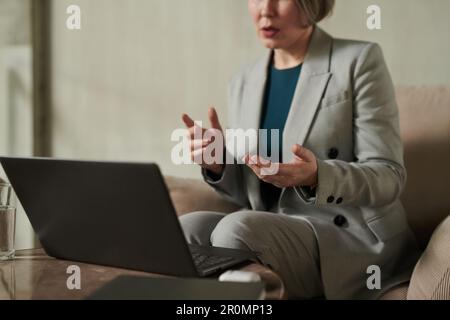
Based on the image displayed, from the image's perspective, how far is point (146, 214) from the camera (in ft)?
2.63

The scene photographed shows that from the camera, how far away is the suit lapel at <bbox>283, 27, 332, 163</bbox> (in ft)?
4.47

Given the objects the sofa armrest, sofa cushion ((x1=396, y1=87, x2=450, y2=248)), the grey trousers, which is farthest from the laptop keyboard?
sofa cushion ((x1=396, y1=87, x2=450, y2=248))

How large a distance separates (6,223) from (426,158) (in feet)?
3.20

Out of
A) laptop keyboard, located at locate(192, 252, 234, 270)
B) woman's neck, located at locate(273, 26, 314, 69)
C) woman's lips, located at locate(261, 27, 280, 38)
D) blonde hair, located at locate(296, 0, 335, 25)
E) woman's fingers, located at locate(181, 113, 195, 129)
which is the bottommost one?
laptop keyboard, located at locate(192, 252, 234, 270)

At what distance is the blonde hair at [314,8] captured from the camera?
139 centimetres

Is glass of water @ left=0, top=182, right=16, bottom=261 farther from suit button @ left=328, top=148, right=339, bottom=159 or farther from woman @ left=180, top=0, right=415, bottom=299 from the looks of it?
suit button @ left=328, top=148, right=339, bottom=159

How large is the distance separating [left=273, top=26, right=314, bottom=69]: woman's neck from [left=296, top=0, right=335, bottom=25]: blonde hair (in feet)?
0.15

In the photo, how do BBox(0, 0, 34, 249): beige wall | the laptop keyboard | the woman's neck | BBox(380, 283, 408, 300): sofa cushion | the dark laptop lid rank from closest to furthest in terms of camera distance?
the dark laptop lid < the laptop keyboard < BBox(380, 283, 408, 300): sofa cushion < the woman's neck < BBox(0, 0, 34, 249): beige wall

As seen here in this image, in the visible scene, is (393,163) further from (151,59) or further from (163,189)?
(151,59)

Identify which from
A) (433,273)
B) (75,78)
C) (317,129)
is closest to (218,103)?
(75,78)

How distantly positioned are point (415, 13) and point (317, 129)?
2.10 feet

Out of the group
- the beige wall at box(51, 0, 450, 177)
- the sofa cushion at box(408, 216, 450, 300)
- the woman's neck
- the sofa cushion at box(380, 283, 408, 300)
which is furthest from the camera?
the beige wall at box(51, 0, 450, 177)

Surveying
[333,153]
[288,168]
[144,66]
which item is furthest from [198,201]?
[144,66]

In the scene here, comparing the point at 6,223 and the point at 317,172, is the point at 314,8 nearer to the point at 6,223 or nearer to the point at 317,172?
the point at 317,172
